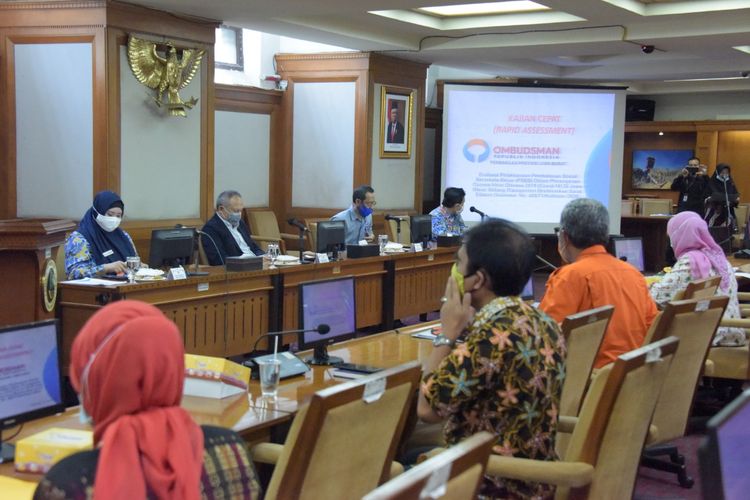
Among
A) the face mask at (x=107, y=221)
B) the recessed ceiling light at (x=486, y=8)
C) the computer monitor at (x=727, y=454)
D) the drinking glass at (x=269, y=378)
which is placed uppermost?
the recessed ceiling light at (x=486, y=8)

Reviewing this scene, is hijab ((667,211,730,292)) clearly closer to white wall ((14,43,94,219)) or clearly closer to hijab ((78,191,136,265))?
hijab ((78,191,136,265))

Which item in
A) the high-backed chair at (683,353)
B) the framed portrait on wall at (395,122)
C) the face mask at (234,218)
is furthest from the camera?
the framed portrait on wall at (395,122)

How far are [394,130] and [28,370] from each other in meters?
8.17

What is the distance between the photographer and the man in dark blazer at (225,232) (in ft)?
22.3

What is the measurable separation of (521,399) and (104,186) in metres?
5.30

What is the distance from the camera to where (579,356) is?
11.0ft

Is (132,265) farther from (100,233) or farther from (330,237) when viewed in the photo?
(330,237)

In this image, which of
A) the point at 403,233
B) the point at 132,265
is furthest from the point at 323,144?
the point at 132,265

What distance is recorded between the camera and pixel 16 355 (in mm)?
2436

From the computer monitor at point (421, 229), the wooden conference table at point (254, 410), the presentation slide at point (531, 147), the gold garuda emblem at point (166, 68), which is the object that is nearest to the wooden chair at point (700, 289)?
the wooden conference table at point (254, 410)

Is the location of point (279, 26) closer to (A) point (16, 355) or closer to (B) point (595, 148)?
(B) point (595, 148)

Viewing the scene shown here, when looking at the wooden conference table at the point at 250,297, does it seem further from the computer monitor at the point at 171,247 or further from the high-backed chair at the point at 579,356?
the high-backed chair at the point at 579,356

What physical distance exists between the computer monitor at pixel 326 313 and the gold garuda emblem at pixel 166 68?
4059 mm

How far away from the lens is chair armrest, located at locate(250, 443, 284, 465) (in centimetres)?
261
